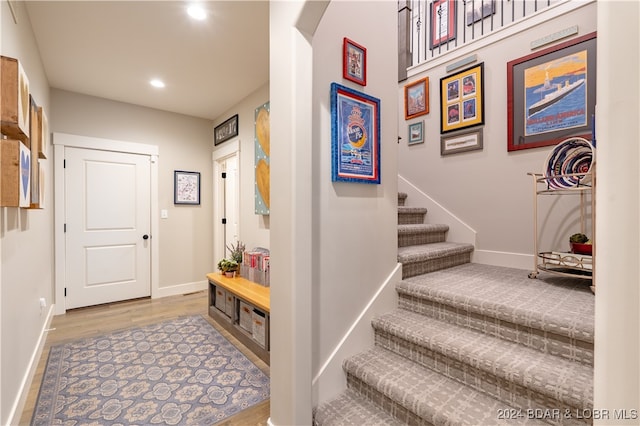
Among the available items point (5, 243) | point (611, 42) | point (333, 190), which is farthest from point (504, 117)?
point (5, 243)

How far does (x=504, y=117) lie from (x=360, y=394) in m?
2.55

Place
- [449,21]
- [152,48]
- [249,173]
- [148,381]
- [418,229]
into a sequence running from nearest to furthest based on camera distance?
[148,381]
[418,229]
[152,48]
[449,21]
[249,173]

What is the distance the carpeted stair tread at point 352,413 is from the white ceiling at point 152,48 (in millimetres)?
2664

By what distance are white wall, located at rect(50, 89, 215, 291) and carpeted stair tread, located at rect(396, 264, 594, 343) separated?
11.6ft

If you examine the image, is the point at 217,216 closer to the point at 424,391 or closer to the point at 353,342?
the point at 353,342

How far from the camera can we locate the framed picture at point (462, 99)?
9.08ft

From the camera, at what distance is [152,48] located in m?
2.67

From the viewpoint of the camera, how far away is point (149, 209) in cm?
412

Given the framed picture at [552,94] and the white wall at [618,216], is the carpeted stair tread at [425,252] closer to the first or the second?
the framed picture at [552,94]

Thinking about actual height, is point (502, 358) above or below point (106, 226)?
below

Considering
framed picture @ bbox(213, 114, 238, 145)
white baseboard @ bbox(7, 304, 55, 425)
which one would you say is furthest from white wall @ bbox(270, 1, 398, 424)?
framed picture @ bbox(213, 114, 238, 145)

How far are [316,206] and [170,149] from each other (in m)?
3.58

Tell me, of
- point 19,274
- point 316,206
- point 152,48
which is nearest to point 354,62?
point 316,206

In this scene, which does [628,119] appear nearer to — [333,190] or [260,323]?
[333,190]
